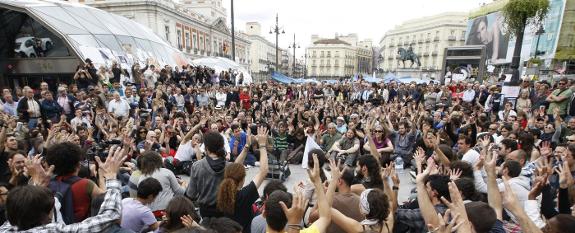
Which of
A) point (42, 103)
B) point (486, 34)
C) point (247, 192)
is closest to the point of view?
point (247, 192)

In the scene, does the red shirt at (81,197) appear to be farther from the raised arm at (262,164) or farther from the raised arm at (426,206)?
the raised arm at (426,206)

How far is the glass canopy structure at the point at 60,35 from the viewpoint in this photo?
1425 cm

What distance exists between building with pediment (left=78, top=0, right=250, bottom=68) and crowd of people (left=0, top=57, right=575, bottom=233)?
2607 centimetres

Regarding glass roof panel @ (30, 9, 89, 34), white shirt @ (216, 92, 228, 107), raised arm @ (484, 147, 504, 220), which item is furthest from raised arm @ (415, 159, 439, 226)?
glass roof panel @ (30, 9, 89, 34)

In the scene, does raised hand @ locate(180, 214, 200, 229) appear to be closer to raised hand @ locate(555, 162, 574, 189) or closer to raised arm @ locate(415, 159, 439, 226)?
raised arm @ locate(415, 159, 439, 226)

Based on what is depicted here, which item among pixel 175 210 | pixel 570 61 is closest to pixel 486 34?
pixel 570 61

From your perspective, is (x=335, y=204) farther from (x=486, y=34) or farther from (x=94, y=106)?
(x=486, y=34)

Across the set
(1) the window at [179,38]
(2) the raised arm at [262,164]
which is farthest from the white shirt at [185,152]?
(1) the window at [179,38]

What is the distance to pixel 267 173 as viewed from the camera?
4316mm

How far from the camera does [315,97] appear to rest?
15.6 m

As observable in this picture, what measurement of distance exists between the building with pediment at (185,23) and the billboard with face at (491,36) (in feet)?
126

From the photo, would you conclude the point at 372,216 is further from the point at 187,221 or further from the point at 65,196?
the point at 65,196

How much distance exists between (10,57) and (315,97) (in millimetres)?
14311

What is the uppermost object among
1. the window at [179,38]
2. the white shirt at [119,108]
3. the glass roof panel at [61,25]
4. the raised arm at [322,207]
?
the window at [179,38]
